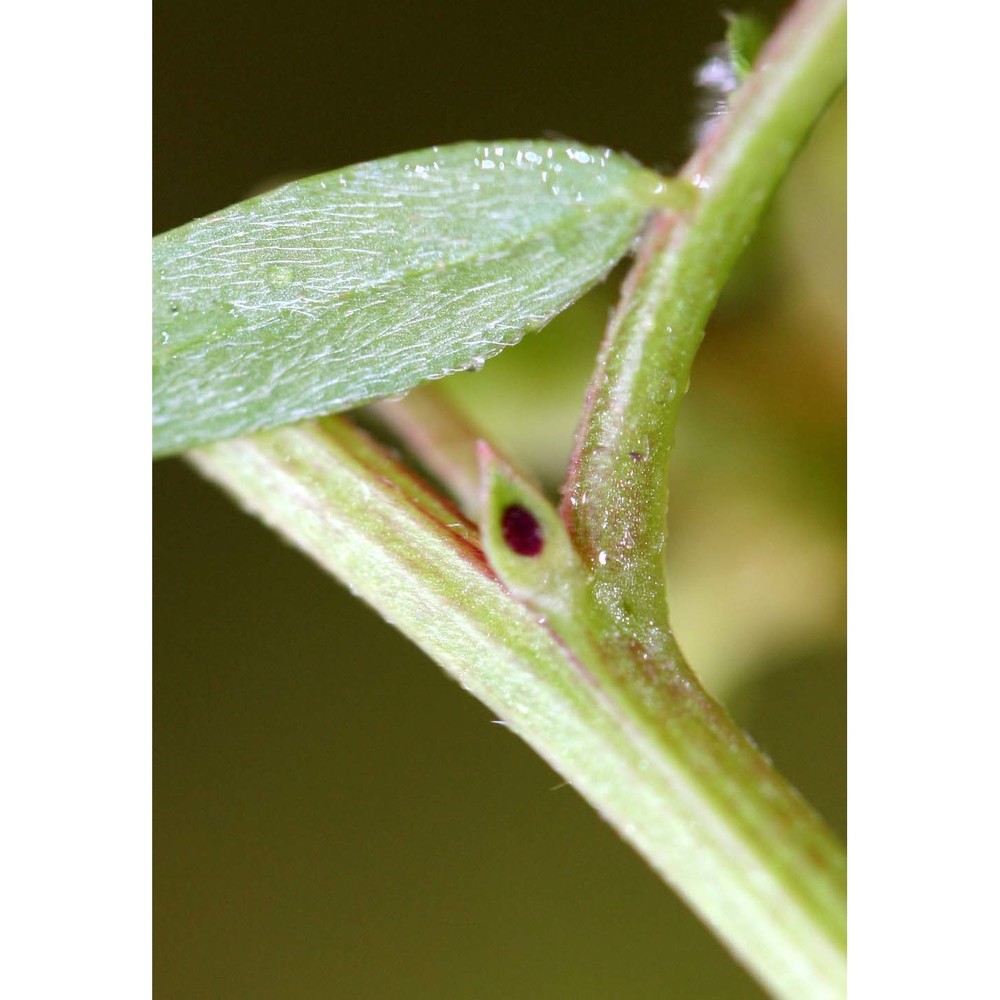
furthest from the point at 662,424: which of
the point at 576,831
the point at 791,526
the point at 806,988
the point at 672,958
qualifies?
the point at 672,958

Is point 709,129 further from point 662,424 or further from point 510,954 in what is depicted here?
point 510,954

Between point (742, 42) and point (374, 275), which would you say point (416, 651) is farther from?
point (742, 42)

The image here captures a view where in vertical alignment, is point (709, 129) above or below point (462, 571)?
above

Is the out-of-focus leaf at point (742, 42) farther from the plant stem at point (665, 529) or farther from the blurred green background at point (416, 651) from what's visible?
the blurred green background at point (416, 651)

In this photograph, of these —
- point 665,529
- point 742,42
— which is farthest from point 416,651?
point 742,42

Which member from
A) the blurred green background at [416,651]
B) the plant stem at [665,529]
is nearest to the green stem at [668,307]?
the plant stem at [665,529]
